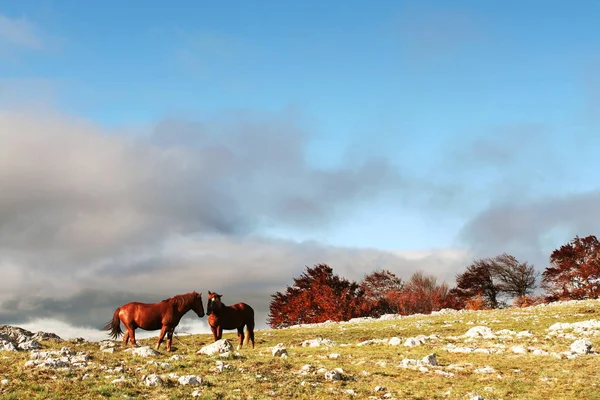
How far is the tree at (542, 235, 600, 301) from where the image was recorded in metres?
60.2

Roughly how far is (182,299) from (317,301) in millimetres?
36188

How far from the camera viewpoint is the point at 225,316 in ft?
77.1

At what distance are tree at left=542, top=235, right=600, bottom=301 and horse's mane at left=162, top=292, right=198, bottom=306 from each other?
169ft

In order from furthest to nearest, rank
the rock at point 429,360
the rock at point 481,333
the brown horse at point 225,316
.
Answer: the rock at point 481,333, the brown horse at point 225,316, the rock at point 429,360

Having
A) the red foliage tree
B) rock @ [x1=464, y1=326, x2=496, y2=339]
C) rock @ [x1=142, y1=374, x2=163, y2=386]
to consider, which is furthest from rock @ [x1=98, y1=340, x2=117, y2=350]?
the red foliage tree

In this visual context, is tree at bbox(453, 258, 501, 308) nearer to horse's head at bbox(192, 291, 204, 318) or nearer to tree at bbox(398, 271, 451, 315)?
tree at bbox(398, 271, 451, 315)

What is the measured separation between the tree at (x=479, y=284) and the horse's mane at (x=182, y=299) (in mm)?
53063

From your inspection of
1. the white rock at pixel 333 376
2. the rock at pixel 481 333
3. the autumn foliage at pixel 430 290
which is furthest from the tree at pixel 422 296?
the white rock at pixel 333 376

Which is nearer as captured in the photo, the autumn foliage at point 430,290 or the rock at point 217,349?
the rock at point 217,349

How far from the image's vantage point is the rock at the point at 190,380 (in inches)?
531

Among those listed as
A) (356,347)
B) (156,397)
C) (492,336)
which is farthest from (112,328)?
(492,336)

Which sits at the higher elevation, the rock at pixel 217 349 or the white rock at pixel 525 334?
the rock at pixel 217 349

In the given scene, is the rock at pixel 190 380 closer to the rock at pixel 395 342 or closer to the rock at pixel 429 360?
the rock at pixel 429 360

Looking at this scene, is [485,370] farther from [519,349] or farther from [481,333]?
[481,333]
